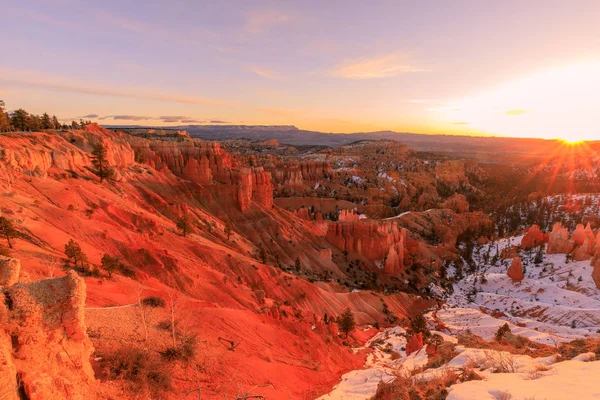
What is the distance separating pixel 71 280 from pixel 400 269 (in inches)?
1890

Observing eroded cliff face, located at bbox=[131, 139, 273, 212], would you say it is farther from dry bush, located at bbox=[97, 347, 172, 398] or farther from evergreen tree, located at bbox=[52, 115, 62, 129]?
dry bush, located at bbox=[97, 347, 172, 398]

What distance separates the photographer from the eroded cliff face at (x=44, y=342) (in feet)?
21.2

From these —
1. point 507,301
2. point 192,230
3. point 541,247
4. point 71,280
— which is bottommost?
point 507,301

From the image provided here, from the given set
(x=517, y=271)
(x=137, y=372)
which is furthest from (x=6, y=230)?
(x=517, y=271)

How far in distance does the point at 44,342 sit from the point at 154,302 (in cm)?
784

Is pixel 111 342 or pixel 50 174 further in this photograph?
pixel 50 174

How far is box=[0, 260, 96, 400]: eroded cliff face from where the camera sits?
6449mm

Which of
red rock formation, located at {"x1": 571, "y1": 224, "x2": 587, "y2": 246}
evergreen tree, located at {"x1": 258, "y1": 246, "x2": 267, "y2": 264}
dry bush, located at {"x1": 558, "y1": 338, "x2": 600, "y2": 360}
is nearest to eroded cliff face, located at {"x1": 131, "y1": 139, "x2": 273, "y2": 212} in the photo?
evergreen tree, located at {"x1": 258, "y1": 246, "x2": 267, "y2": 264}

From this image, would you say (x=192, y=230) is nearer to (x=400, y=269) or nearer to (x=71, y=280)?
(x=71, y=280)

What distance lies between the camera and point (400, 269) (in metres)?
50.5

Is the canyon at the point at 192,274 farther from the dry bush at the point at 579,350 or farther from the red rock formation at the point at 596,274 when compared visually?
the dry bush at the point at 579,350

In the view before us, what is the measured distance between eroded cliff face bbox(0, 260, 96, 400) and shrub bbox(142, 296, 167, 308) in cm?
652

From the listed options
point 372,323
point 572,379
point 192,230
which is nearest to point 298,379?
point 572,379

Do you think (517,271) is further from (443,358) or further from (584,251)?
(443,358)
